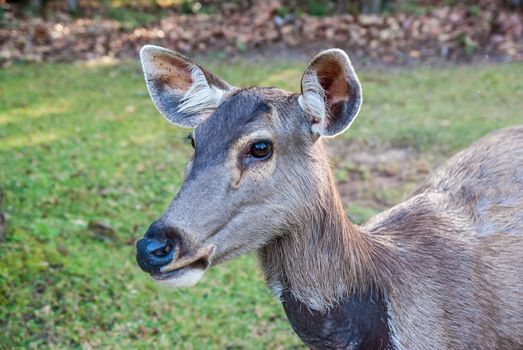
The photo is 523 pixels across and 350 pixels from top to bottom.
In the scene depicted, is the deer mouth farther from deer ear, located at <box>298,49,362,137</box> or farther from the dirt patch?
the dirt patch

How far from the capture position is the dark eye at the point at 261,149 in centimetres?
282

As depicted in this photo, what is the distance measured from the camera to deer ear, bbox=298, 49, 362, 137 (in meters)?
2.82

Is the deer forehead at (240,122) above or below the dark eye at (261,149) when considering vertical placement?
above

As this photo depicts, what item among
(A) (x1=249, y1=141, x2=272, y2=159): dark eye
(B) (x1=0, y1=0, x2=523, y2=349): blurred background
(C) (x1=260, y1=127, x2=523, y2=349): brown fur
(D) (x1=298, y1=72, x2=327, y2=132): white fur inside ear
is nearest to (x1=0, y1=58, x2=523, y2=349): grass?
(B) (x1=0, y1=0, x2=523, y2=349): blurred background

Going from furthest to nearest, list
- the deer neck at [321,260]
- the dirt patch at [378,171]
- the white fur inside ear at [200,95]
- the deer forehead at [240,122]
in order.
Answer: the dirt patch at [378,171] < the white fur inside ear at [200,95] < the deer neck at [321,260] < the deer forehead at [240,122]

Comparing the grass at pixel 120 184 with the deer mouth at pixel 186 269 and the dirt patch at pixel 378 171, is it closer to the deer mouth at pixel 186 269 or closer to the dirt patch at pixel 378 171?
the dirt patch at pixel 378 171

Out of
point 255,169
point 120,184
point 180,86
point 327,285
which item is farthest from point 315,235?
point 120,184

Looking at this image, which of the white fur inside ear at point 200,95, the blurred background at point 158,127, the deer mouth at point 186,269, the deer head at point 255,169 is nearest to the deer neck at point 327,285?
the deer head at point 255,169

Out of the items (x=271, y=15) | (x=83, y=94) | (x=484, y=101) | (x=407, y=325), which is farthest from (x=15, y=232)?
(x=271, y=15)

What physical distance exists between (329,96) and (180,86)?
84 cm

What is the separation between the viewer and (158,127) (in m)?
8.34

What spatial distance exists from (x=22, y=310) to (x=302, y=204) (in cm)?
255

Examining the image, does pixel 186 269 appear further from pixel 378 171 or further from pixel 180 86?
pixel 378 171

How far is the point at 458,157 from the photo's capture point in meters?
4.12
